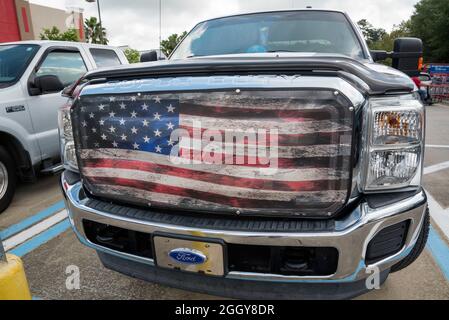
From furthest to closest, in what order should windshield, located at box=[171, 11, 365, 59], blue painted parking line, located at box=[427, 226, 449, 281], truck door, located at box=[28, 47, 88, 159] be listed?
1. truck door, located at box=[28, 47, 88, 159]
2. windshield, located at box=[171, 11, 365, 59]
3. blue painted parking line, located at box=[427, 226, 449, 281]

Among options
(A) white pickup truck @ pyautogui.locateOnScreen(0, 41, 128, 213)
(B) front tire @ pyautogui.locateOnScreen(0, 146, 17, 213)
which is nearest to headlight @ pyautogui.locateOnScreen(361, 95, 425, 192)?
(A) white pickup truck @ pyautogui.locateOnScreen(0, 41, 128, 213)

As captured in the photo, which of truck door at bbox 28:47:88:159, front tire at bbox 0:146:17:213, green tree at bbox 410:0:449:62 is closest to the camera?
front tire at bbox 0:146:17:213

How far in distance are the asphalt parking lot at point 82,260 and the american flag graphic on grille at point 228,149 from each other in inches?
34.0

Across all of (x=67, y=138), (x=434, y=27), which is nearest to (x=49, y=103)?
(x=67, y=138)

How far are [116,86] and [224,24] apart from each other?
1970 millimetres

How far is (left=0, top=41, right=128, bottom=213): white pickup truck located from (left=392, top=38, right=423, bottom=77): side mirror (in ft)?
11.3

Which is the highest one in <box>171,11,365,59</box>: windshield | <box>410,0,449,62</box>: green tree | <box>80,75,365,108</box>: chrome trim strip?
<box>410,0,449,62</box>: green tree

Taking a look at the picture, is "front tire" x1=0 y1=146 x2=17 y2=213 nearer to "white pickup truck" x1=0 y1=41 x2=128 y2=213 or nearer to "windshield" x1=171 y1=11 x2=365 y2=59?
"white pickup truck" x1=0 y1=41 x2=128 y2=213

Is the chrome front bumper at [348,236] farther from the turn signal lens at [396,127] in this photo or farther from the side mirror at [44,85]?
the side mirror at [44,85]

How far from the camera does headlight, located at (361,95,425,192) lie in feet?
4.91

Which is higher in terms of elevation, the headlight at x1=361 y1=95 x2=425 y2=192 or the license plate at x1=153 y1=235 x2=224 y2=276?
the headlight at x1=361 y1=95 x2=425 y2=192

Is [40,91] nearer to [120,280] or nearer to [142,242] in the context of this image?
[120,280]

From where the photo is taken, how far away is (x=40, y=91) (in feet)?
13.0

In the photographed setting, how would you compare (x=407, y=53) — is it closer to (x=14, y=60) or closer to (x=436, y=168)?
(x=436, y=168)
